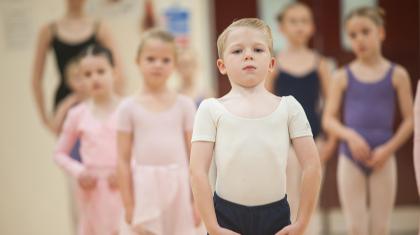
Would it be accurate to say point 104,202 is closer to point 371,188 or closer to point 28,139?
point 371,188

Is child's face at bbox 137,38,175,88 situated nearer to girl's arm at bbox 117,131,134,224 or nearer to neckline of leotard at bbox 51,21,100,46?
girl's arm at bbox 117,131,134,224

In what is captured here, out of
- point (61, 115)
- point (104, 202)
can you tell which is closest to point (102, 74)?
point (104, 202)

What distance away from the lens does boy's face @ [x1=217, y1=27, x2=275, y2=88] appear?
2.13 metres

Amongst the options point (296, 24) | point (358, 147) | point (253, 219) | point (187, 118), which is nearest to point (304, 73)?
point (296, 24)

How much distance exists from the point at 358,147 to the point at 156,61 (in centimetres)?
121

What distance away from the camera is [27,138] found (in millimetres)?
5047

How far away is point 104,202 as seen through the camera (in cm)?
343

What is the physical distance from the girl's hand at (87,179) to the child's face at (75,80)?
987 millimetres

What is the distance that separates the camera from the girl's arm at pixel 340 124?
3.47 meters

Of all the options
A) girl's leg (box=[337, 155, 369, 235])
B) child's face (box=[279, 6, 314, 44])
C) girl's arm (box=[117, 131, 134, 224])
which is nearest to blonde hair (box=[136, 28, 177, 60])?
girl's arm (box=[117, 131, 134, 224])

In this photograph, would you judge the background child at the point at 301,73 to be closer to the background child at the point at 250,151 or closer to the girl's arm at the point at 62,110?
the girl's arm at the point at 62,110

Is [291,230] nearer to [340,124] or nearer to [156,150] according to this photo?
[156,150]

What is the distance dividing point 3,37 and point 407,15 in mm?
3100

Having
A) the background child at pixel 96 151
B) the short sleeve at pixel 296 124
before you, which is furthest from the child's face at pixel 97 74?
the short sleeve at pixel 296 124
